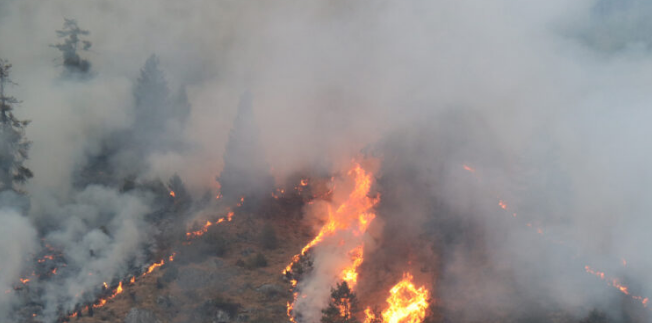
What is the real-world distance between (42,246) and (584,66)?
4068 cm

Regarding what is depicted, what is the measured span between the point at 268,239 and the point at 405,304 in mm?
12444

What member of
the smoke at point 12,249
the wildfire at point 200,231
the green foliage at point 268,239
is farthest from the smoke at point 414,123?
the green foliage at point 268,239

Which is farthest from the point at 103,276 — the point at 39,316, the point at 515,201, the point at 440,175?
the point at 515,201

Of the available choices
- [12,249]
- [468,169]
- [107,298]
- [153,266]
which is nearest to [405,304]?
[468,169]

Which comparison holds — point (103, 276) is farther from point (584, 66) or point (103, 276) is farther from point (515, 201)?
point (584, 66)

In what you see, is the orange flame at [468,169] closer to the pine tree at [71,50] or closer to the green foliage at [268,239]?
the green foliage at [268,239]

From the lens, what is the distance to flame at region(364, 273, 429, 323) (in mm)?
33250

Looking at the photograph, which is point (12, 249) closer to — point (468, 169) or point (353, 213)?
point (353, 213)

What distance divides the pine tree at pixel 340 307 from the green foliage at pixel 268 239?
10.9 m

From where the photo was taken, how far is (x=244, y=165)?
47.6 metres

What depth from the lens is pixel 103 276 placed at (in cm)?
3659

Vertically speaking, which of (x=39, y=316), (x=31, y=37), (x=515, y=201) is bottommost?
(x=39, y=316)

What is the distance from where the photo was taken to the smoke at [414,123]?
1404 inches

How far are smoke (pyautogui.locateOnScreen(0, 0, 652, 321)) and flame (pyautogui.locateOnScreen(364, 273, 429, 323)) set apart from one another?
109 centimetres
